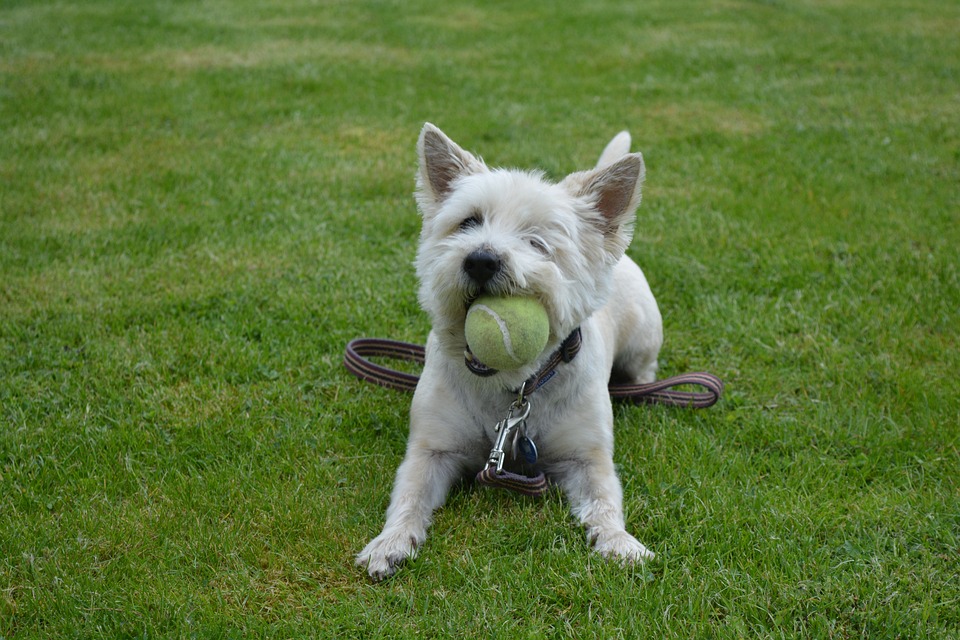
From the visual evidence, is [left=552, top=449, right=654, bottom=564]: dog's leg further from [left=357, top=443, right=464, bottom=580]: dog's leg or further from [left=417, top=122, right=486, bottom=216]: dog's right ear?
[left=417, top=122, right=486, bottom=216]: dog's right ear

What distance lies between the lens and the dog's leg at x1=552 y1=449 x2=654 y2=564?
337 cm

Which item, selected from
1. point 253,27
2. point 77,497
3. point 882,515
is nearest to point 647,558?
point 882,515

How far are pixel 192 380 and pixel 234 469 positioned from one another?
1040 mm

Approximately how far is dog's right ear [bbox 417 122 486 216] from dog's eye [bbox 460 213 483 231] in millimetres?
283

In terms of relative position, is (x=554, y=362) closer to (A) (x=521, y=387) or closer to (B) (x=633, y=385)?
(A) (x=521, y=387)

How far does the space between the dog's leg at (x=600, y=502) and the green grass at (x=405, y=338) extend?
9 centimetres

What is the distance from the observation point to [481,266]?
324cm

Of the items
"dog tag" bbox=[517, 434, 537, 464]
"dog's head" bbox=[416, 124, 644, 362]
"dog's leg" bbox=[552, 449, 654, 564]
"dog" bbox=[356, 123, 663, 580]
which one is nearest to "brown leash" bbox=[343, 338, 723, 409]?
"dog" bbox=[356, 123, 663, 580]

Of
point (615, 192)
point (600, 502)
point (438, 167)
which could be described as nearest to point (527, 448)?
point (600, 502)

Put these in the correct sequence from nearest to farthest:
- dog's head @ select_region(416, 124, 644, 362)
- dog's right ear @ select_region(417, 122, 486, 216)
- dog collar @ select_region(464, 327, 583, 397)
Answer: dog's head @ select_region(416, 124, 644, 362) → dog collar @ select_region(464, 327, 583, 397) → dog's right ear @ select_region(417, 122, 486, 216)

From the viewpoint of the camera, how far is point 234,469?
3.94 metres

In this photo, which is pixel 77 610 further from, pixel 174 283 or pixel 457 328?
pixel 174 283

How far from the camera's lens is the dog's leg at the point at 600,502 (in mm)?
3371

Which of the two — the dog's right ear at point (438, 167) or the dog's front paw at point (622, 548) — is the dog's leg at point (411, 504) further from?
the dog's right ear at point (438, 167)
